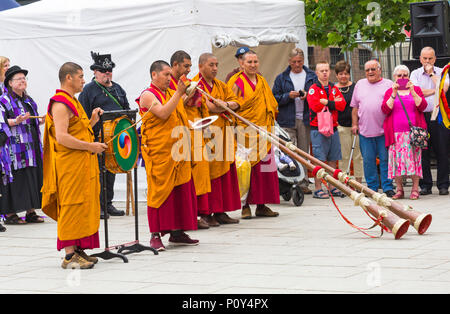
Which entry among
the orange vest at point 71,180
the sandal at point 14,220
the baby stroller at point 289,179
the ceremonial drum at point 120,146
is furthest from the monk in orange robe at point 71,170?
the baby stroller at point 289,179

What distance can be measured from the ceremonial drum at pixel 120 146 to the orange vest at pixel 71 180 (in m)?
0.27

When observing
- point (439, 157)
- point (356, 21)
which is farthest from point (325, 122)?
point (356, 21)

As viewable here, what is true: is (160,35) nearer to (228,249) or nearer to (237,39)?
(237,39)

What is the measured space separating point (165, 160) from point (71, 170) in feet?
3.61

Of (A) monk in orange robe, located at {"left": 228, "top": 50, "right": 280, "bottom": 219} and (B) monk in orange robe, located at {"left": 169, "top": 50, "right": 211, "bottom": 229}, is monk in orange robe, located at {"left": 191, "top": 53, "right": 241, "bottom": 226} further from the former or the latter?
(A) monk in orange robe, located at {"left": 228, "top": 50, "right": 280, "bottom": 219}

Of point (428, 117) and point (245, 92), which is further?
point (428, 117)

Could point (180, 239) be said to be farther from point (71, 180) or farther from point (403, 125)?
point (403, 125)

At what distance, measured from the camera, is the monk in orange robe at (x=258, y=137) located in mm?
10172

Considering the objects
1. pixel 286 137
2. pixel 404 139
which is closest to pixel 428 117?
pixel 404 139

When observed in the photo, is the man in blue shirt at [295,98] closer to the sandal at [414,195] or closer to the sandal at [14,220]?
the sandal at [414,195]

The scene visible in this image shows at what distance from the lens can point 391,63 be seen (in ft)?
57.8

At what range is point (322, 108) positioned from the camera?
39.4 ft

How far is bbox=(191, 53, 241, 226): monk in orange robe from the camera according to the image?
9.54 metres

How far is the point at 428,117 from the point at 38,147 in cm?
546
